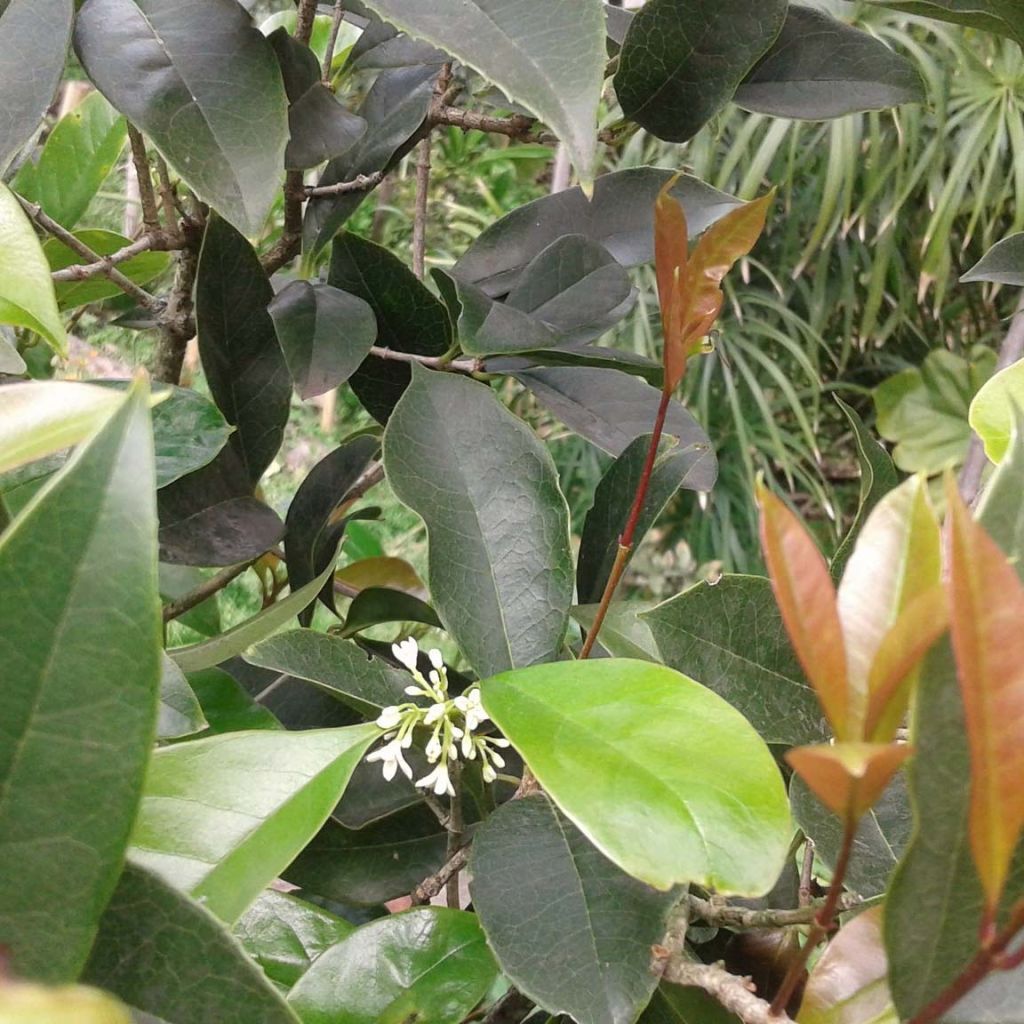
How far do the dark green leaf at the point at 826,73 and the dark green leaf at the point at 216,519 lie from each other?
14.4 inches

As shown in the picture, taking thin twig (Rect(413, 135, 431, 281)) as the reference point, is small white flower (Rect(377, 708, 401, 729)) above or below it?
below

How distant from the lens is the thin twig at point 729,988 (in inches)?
9.0

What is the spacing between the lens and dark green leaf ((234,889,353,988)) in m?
0.36

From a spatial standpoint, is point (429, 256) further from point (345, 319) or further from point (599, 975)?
point (599, 975)

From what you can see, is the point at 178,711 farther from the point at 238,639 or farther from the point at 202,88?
the point at 202,88

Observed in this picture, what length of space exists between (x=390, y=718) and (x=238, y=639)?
134mm

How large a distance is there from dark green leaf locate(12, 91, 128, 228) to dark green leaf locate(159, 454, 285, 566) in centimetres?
25

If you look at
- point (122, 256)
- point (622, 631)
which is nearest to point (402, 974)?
point (622, 631)

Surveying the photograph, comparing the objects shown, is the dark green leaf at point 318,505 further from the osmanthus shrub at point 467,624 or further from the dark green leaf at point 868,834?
the dark green leaf at point 868,834

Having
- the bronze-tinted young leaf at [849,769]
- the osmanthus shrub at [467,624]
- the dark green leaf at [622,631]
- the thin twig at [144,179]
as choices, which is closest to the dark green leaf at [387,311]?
the osmanthus shrub at [467,624]

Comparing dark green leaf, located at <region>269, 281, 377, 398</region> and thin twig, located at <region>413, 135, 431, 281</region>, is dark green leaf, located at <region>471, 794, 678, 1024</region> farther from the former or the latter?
thin twig, located at <region>413, 135, 431, 281</region>

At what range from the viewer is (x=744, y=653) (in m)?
0.35

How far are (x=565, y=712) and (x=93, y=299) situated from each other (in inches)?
18.9

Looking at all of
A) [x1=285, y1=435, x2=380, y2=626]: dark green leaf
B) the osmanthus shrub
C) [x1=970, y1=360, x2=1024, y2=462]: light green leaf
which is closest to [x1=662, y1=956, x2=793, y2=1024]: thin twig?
the osmanthus shrub
